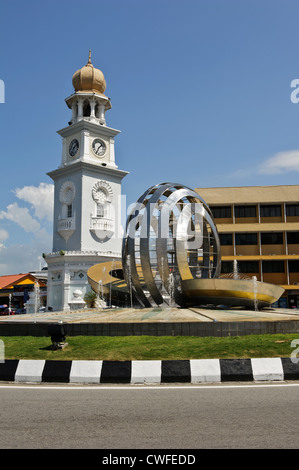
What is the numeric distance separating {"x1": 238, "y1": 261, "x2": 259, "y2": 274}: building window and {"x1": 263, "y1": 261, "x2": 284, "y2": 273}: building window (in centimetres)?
84

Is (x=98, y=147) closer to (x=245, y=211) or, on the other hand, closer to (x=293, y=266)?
(x=245, y=211)

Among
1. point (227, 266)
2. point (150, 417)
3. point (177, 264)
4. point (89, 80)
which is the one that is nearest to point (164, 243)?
point (177, 264)

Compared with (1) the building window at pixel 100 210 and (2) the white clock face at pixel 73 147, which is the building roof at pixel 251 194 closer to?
(1) the building window at pixel 100 210

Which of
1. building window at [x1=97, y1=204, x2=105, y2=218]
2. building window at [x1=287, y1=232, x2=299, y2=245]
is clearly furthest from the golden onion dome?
building window at [x1=287, y1=232, x2=299, y2=245]

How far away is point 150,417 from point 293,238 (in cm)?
4721

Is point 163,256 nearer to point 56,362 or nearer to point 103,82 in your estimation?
point 56,362

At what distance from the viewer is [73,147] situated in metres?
59.9

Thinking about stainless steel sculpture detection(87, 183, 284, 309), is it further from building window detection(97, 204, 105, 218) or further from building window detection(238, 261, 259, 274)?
building window detection(97, 204, 105, 218)

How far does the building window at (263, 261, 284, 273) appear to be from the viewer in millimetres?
50125

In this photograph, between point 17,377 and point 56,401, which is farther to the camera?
point 17,377

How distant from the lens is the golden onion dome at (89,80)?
61.5 m

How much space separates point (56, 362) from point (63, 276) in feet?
146

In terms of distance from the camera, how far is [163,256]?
20.6m

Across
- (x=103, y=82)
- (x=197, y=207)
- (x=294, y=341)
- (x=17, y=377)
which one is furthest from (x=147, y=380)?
(x=103, y=82)
